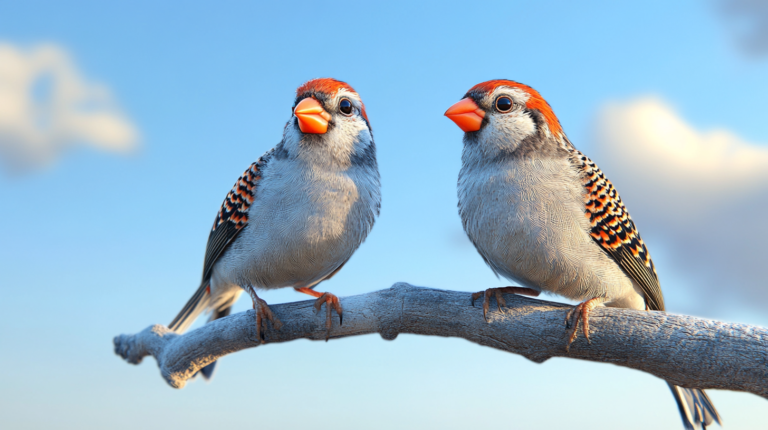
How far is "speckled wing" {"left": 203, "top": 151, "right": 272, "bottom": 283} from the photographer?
5.08 metres

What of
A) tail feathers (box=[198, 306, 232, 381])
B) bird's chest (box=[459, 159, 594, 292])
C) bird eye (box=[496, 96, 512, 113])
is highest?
bird eye (box=[496, 96, 512, 113])

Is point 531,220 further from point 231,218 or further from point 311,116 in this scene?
point 231,218

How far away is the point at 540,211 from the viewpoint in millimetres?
4145

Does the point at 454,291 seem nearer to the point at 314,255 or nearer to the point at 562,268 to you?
the point at 562,268

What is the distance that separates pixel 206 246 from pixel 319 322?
76.2 inches

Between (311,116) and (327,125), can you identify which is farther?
(327,125)

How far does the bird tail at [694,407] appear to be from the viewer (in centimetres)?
512

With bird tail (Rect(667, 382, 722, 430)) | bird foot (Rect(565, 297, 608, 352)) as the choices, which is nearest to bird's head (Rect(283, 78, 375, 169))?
bird foot (Rect(565, 297, 608, 352))

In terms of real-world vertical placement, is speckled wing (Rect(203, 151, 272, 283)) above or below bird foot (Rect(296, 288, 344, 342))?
above

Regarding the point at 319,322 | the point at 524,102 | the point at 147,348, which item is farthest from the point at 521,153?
the point at 147,348

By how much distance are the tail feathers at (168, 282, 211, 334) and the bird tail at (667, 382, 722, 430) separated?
4.79 meters

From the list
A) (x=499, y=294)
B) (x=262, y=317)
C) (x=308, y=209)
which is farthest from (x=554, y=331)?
(x=262, y=317)

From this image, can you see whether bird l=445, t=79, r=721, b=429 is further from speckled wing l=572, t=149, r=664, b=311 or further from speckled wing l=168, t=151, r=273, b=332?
speckled wing l=168, t=151, r=273, b=332

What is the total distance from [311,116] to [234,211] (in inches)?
49.4
